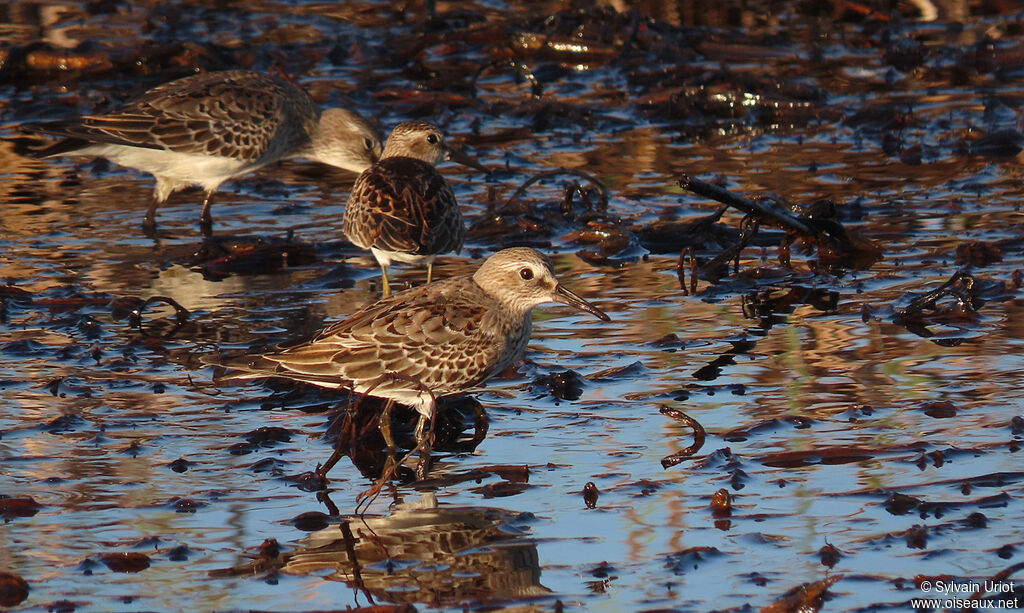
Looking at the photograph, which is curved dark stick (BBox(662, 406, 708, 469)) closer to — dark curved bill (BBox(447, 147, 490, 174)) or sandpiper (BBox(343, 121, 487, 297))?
sandpiper (BBox(343, 121, 487, 297))

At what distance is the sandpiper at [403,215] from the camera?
862cm

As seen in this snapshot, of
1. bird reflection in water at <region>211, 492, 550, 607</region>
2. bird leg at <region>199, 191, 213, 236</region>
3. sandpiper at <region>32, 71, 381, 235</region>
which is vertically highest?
sandpiper at <region>32, 71, 381, 235</region>

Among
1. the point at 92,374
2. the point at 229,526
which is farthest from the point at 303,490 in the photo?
the point at 92,374

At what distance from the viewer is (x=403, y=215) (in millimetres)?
8703

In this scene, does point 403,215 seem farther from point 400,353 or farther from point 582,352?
point 400,353

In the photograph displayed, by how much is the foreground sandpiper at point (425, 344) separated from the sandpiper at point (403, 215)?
4.85 feet

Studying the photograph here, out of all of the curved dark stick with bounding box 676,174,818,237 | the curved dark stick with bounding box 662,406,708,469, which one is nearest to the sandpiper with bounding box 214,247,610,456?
the curved dark stick with bounding box 662,406,708,469

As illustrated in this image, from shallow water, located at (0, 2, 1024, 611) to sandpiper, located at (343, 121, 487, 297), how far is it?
0.52 m

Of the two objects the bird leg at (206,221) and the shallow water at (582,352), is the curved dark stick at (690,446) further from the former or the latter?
the bird leg at (206,221)

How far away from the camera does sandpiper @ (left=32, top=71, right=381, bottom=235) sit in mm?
10828

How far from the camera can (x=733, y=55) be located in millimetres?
14539

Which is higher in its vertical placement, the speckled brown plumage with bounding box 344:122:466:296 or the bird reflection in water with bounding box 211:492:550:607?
the speckled brown plumage with bounding box 344:122:466:296

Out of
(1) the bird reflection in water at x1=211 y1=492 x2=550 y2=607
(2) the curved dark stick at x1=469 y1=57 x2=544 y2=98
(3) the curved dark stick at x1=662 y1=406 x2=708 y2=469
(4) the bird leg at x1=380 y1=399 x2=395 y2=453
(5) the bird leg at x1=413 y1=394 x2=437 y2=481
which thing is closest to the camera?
(1) the bird reflection in water at x1=211 y1=492 x2=550 y2=607

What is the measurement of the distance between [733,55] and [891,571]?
9.93 meters
